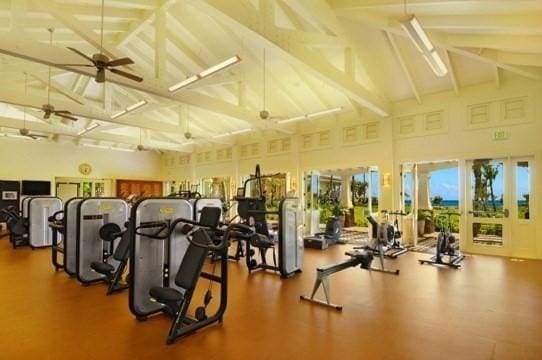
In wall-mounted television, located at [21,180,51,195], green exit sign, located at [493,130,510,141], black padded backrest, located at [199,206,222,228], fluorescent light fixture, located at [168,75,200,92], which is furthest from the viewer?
wall-mounted television, located at [21,180,51,195]

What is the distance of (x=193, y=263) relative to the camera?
305 cm

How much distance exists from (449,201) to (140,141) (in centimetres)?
1258

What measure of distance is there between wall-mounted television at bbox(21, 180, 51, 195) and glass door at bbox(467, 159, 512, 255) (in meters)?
15.4

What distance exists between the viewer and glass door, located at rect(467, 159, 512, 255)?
7125 millimetres

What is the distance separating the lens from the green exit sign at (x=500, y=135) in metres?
7.09

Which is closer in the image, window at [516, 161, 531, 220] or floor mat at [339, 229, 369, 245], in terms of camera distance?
window at [516, 161, 531, 220]

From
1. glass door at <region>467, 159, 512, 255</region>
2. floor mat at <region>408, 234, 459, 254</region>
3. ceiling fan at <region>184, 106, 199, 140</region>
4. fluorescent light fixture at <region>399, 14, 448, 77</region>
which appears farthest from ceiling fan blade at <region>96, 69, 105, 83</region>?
glass door at <region>467, 159, 512, 255</region>

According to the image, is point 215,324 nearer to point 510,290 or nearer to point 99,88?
point 510,290

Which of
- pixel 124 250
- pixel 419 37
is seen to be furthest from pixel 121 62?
pixel 419 37

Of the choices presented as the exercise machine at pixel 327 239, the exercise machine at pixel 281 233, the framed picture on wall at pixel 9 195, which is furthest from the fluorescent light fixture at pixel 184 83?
the framed picture on wall at pixel 9 195

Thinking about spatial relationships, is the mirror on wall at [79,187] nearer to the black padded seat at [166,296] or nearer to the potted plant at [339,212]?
the potted plant at [339,212]

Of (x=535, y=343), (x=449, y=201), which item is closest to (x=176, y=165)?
(x=449, y=201)

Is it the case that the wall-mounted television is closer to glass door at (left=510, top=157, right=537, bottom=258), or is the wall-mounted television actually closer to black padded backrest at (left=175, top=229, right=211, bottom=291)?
black padded backrest at (left=175, top=229, right=211, bottom=291)

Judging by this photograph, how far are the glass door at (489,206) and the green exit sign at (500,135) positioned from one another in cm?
52
